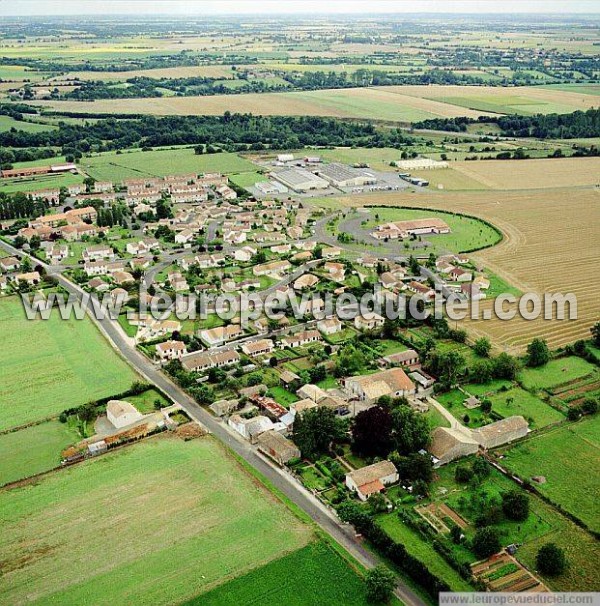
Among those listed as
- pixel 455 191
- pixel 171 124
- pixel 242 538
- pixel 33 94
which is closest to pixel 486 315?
pixel 242 538

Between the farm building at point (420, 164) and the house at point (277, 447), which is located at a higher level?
the farm building at point (420, 164)

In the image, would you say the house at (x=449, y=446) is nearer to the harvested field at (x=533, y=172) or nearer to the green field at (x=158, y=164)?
the harvested field at (x=533, y=172)

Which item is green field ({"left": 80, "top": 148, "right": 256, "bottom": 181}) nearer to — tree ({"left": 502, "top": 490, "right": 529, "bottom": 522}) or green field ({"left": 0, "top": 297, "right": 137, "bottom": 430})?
green field ({"left": 0, "top": 297, "right": 137, "bottom": 430})

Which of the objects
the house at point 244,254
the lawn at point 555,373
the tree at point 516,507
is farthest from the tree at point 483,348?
the house at point 244,254

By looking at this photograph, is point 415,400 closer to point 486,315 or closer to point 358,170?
point 486,315

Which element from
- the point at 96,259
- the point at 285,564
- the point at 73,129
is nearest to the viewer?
the point at 285,564

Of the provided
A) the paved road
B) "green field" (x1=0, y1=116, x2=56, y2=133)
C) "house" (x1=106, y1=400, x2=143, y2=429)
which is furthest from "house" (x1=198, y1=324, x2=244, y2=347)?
"green field" (x1=0, y1=116, x2=56, y2=133)

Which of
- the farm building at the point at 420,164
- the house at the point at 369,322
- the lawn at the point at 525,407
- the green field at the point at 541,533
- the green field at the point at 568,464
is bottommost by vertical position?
the green field at the point at 541,533

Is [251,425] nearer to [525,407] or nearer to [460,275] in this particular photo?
[525,407]
